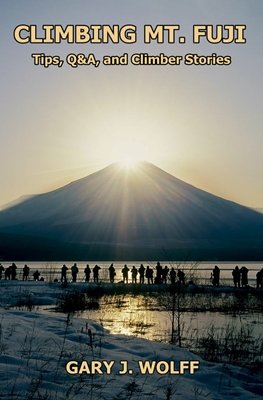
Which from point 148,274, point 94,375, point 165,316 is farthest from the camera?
point 148,274

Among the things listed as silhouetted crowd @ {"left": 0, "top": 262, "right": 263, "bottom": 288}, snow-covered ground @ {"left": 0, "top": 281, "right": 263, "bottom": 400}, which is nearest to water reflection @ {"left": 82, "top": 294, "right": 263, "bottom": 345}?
snow-covered ground @ {"left": 0, "top": 281, "right": 263, "bottom": 400}

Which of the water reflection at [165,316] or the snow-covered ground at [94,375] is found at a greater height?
the snow-covered ground at [94,375]

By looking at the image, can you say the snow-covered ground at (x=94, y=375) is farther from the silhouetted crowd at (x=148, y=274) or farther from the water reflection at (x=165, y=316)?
the silhouetted crowd at (x=148, y=274)

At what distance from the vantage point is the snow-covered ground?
23.9 feet

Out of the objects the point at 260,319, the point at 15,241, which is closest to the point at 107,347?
the point at 260,319

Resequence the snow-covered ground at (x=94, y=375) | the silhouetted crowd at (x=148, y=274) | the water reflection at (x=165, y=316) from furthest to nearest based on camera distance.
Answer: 1. the silhouetted crowd at (x=148, y=274)
2. the water reflection at (x=165, y=316)
3. the snow-covered ground at (x=94, y=375)

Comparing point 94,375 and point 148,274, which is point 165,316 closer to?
point 94,375

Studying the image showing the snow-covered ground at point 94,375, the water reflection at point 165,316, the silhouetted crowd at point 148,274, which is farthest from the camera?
the silhouetted crowd at point 148,274

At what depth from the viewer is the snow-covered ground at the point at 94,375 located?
7297 mm

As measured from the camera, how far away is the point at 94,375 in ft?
27.2

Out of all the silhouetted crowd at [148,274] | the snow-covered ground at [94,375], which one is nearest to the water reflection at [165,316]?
the snow-covered ground at [94,375]

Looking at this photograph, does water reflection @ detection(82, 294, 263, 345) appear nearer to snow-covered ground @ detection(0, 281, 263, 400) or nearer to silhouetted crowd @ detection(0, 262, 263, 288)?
snow-covered ground @ detection(0, 281, 263, 400)

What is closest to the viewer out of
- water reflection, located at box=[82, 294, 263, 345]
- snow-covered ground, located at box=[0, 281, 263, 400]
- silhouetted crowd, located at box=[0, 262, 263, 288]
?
snow-covered ground, located at box=[0, 281, 263, 400]

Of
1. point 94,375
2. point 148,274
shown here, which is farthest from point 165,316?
point 148,274
